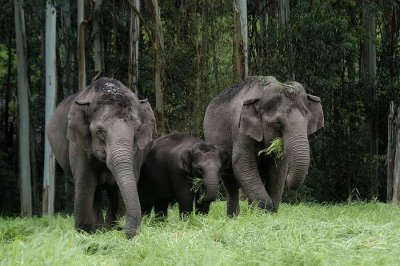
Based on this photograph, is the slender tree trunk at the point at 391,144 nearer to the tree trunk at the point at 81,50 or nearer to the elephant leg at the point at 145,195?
the tree trunk at the point at 81,50

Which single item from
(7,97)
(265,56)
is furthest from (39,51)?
(265,56)

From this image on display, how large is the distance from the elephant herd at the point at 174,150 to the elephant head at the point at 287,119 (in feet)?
0.04

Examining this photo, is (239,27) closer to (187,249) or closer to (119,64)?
(119,64)

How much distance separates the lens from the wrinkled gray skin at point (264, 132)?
7.68 m

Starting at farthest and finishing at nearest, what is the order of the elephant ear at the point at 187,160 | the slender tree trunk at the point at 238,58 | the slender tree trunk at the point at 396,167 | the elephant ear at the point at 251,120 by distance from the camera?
the slender tree trunk at the point at 238,58 < the slender tree trunk at the point at 396,167 < the elephant ear at the point at 187,160 < the elephant ear at the point at 251,120

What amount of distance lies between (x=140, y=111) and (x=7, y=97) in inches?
660

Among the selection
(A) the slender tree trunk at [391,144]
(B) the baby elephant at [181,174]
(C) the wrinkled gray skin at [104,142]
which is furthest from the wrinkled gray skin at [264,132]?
(A) the slender tree trunk at [391,144]

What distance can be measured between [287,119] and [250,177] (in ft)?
3.07

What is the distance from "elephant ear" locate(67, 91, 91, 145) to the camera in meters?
7.42

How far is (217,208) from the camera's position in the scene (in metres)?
10.7

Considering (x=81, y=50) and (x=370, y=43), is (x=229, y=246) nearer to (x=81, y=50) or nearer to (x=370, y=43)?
(x=81, y=50)

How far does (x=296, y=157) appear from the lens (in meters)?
7.59

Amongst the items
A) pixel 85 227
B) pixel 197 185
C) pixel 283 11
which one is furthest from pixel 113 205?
pixel 283 11

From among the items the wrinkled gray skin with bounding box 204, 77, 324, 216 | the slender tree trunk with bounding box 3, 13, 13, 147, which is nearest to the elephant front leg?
the wrinkled gray skin with bounding box 204, 77, 324, 216
